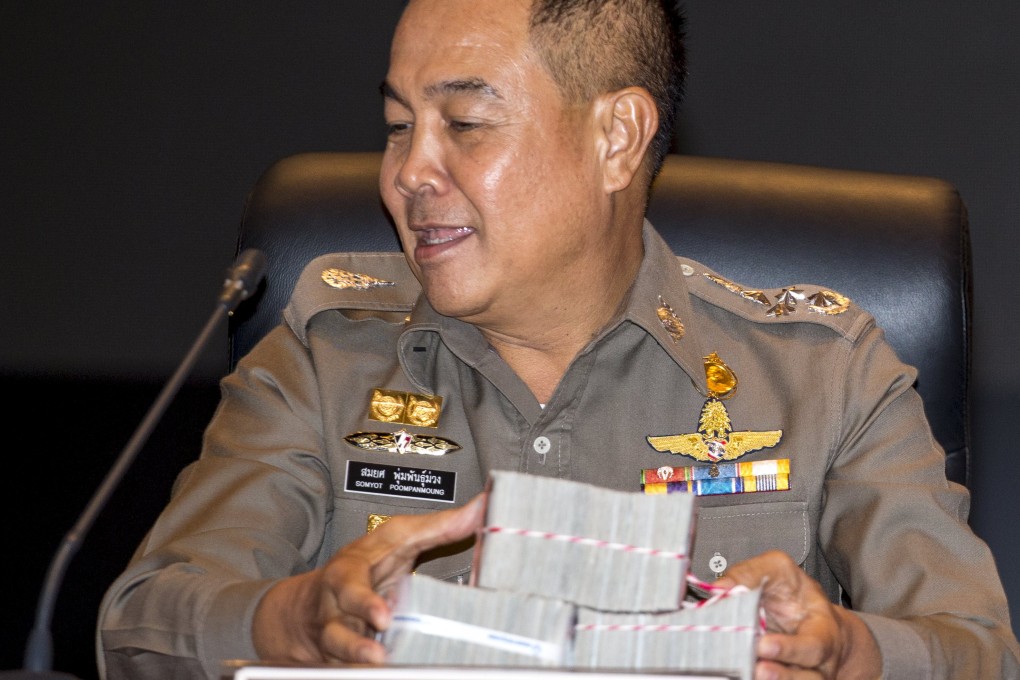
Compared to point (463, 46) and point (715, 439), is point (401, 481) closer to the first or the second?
point (715, 439)

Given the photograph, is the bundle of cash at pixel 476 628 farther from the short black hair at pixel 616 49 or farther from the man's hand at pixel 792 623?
the short black hair at pixel 616 49

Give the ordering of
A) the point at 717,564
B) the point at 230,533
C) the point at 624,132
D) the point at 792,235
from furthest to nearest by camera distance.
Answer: the point at 792,235 < the point at 624,132 < the point at 717,564 < the point at 230,533

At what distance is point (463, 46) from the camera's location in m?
1.63

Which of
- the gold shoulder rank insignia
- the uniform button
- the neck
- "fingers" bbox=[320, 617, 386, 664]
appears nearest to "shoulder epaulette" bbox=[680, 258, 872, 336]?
the neck

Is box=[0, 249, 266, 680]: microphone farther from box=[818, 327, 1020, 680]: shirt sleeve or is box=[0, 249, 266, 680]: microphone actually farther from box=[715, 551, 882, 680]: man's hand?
box=[818, 327, 1020, 680]: shirt sleeve

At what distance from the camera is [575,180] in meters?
1.70

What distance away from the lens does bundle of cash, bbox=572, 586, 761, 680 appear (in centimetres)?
94

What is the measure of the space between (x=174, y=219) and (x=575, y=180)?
1.69 meters

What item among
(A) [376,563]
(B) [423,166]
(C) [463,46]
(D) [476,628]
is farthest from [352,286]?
(D) [476,628]

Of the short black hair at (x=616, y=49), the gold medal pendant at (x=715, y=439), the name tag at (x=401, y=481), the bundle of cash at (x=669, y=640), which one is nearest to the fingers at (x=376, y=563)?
the bundle of cash at (x=669, y=640)

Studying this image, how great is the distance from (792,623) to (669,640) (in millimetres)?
300

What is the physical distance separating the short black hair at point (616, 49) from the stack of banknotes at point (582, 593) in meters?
0.85

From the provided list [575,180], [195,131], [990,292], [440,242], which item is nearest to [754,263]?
[575,180]

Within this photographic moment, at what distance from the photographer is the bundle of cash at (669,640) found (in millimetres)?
939
